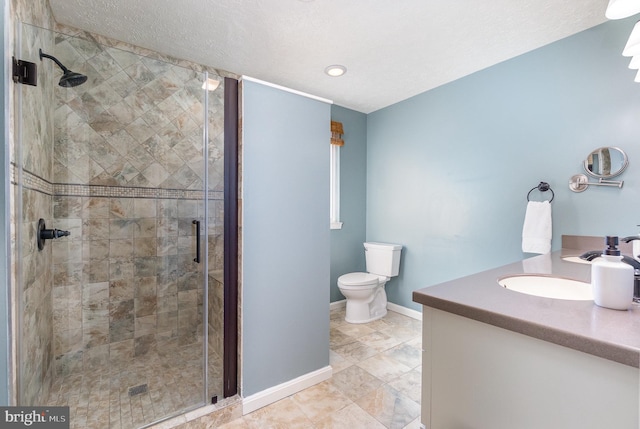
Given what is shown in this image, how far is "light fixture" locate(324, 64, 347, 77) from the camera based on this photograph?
243cm

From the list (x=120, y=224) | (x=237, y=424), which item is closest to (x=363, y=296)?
(x=237, y=424)

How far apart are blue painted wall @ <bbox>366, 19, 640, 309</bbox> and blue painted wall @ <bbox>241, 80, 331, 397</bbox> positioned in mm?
1420

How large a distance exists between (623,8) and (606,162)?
3.54 ft

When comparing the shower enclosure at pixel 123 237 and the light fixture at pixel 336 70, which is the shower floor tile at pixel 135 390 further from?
the light fixture at pixel 336 70

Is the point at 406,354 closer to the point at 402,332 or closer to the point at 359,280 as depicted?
the point at 402,332

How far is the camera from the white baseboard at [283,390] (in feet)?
5.37

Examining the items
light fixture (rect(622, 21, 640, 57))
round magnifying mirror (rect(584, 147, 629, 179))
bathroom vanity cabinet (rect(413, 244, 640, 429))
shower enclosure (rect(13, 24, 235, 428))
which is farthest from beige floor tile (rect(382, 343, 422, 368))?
light fixture (rect(622, 21, 640, 57))

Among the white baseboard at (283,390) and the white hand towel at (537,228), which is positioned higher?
the white hand towel at (537,228)

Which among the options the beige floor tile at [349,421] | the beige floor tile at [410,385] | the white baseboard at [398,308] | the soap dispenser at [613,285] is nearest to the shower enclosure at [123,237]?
the beige floor tile at [349,421]

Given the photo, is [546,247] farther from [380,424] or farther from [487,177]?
[380,424]

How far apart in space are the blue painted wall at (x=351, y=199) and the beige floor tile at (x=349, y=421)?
65.1 inches

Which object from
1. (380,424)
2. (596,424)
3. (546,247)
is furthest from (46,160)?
(546,247)

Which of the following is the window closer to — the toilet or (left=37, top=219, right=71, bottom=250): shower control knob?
the toilet

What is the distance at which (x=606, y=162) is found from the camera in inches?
72.3
